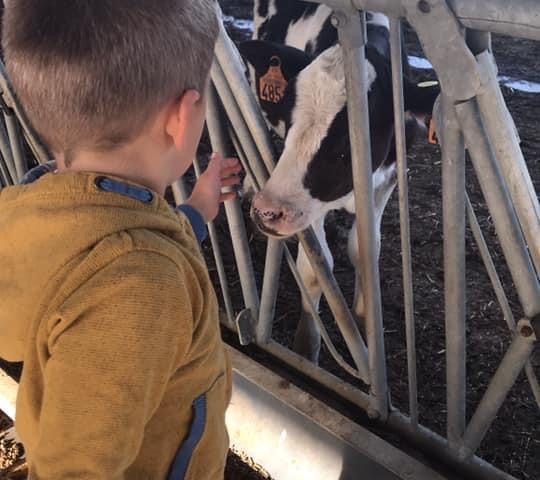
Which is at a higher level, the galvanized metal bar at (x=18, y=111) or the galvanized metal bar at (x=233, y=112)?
the galvanized metal bar at (x=233, y=112)

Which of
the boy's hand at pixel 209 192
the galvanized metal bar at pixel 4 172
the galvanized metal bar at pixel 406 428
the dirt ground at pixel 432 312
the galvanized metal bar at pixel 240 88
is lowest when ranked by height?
the dirt ground at pixel 432 312

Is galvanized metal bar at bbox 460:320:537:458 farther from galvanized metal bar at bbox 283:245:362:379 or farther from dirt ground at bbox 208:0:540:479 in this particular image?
dirt ground at bbox 208:0:540:479

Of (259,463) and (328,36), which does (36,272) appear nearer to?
(259,463)

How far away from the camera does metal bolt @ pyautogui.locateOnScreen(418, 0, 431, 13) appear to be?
101 centimetres

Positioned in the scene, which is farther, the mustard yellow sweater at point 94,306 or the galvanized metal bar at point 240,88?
the galvanized metal bar at point 240,88

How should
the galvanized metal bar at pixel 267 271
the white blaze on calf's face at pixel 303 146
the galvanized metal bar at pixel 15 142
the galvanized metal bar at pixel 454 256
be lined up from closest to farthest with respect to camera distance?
the galvanized metal bar at pixel 454 256, the galvanized metal bar at pixel 267 271, the white blaze on calf's face at pixel 303 146, the galvanized metal bar at pixel 15 142

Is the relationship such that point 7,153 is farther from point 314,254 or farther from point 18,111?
point 314,254

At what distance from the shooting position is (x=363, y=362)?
1.70 m

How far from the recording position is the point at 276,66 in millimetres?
2115

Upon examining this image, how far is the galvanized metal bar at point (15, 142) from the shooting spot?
80.0 inches

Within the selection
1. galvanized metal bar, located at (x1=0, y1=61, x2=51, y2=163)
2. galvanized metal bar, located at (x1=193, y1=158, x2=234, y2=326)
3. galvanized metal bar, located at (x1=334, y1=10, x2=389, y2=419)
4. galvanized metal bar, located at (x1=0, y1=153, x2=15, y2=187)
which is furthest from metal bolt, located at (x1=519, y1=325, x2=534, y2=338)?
galvanized metal bar, located at (x1=0, y1=153, x2=15, y2=187)

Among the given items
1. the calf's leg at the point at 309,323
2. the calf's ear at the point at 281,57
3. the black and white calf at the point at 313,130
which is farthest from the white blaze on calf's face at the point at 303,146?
the calf's leg at the point at 309,323

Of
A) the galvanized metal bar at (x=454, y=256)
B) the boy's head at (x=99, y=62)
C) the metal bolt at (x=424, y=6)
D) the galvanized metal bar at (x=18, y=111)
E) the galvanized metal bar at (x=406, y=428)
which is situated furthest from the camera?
the galvanized metal bar at (x=18, y=111)

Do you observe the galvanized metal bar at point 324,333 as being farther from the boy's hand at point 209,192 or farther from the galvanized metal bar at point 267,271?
the boy's hand at point 209,192
